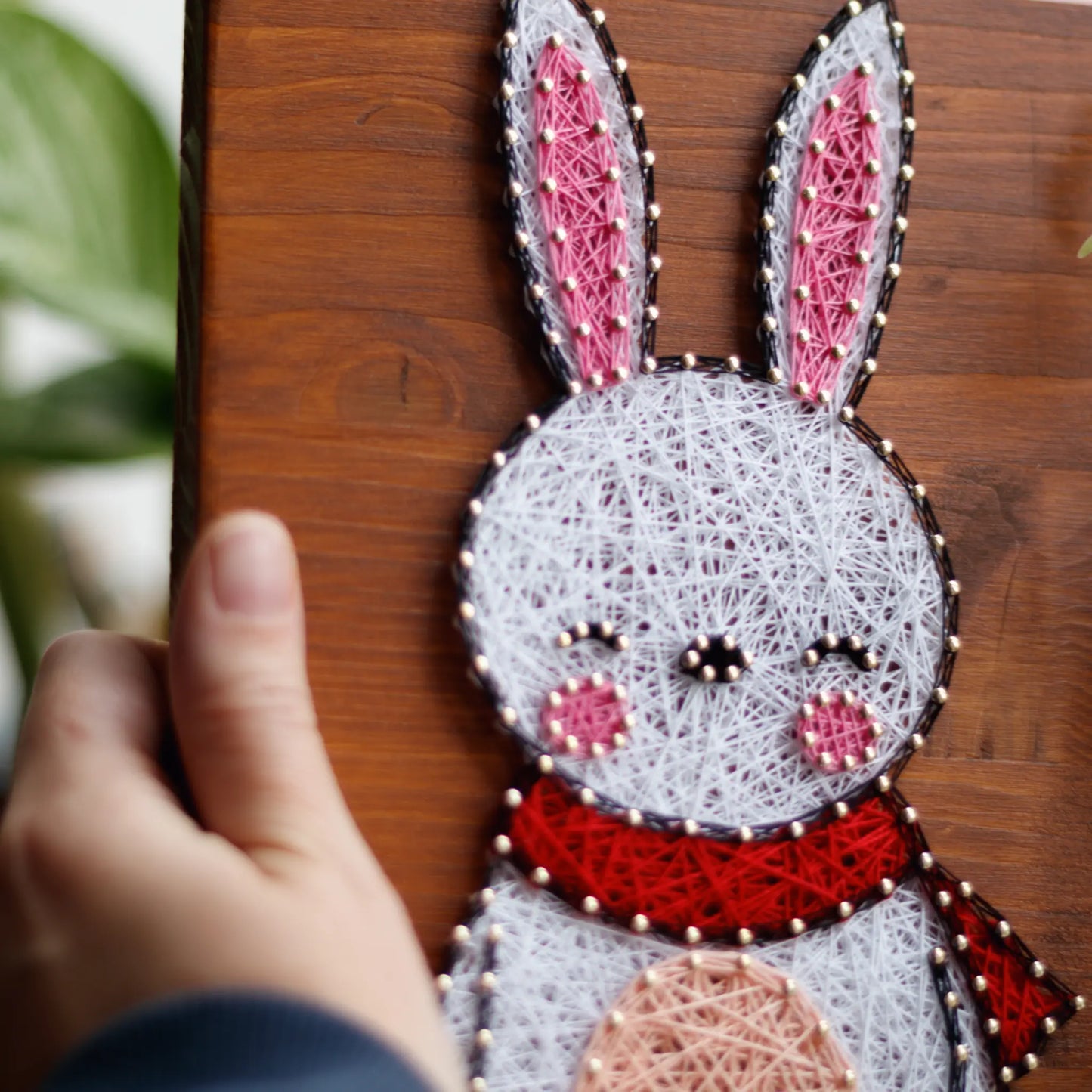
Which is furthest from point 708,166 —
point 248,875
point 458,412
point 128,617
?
point 128,617

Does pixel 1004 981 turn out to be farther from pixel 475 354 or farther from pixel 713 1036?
pixel 475 354

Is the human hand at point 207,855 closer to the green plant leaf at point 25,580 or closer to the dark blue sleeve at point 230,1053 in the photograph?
the dark blue sleeve at point 230,1053

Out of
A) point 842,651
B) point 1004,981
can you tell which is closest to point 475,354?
point 842,651

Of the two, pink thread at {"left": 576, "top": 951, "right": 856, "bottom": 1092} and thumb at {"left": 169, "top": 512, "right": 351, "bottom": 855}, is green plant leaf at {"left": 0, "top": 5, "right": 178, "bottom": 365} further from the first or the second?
pink thread at {"left": 576, "top": 951, "right": 856, "bottom": 1092}

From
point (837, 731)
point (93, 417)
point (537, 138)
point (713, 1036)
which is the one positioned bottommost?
point (713, 1036)

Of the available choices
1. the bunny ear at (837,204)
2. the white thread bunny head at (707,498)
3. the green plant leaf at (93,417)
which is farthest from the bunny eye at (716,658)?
the green plant leaf at (93,417)

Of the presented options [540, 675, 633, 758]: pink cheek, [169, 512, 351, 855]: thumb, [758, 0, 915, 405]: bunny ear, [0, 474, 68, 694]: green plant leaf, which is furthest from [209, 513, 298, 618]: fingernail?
[0, 474, 68, 694]: green plant leaf

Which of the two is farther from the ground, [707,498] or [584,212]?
[584,212]
